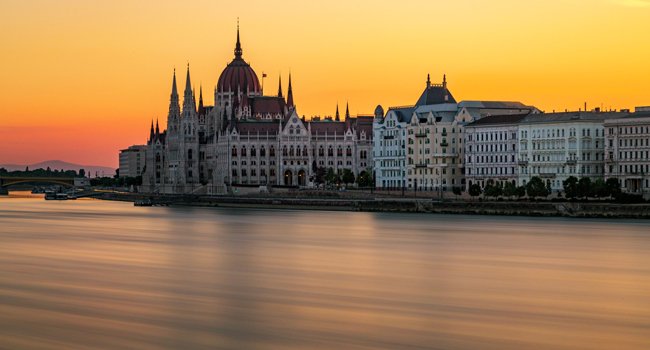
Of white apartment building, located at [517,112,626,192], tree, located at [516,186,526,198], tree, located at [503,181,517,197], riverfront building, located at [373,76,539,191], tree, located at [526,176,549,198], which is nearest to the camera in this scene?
tree, located at [526,176,549,198]

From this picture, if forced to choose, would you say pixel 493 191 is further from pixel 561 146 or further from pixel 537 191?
pixel 561 146

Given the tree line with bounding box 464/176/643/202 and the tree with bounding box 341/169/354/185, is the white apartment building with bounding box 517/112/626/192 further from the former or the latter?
the tree with bounding box 341/169/354/185

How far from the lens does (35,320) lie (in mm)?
39594

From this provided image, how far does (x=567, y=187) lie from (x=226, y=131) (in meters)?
92.7

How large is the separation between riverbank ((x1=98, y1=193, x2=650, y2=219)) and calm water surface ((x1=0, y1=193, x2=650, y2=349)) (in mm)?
8276

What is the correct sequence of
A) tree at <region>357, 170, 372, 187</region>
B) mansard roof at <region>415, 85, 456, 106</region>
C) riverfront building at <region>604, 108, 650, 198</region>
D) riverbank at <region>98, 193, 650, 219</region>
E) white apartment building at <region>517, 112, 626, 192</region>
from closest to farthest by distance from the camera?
riverbank at <region>98, 193, 650, 219</region> → riverfront building at <region>604, 108, 650, 198</region> → white apartment building at <region>517, 112, 626, 192</region> → mansard roof at <region>415, 85, 456, 106</region> → tree at <region>357, 170, 372, 187</region>

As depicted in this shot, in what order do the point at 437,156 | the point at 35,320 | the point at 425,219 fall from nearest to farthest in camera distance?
the point at 35,320 < the point at 425,219 < the point at 437,156

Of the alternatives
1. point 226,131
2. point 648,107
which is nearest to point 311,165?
point 226,131

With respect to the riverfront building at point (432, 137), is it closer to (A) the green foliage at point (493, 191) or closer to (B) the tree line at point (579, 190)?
(A) the green foliage at point (493, 191)

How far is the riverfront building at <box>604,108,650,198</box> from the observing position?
363 ft

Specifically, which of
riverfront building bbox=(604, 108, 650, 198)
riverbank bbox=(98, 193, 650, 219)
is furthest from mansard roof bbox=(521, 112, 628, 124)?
riverbank bbox=(98, 193, 650, 219)

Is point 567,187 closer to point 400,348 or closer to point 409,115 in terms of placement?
point 409,115

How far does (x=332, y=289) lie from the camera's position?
48.0 meters

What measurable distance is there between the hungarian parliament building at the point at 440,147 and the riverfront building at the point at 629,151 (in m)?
0.08
